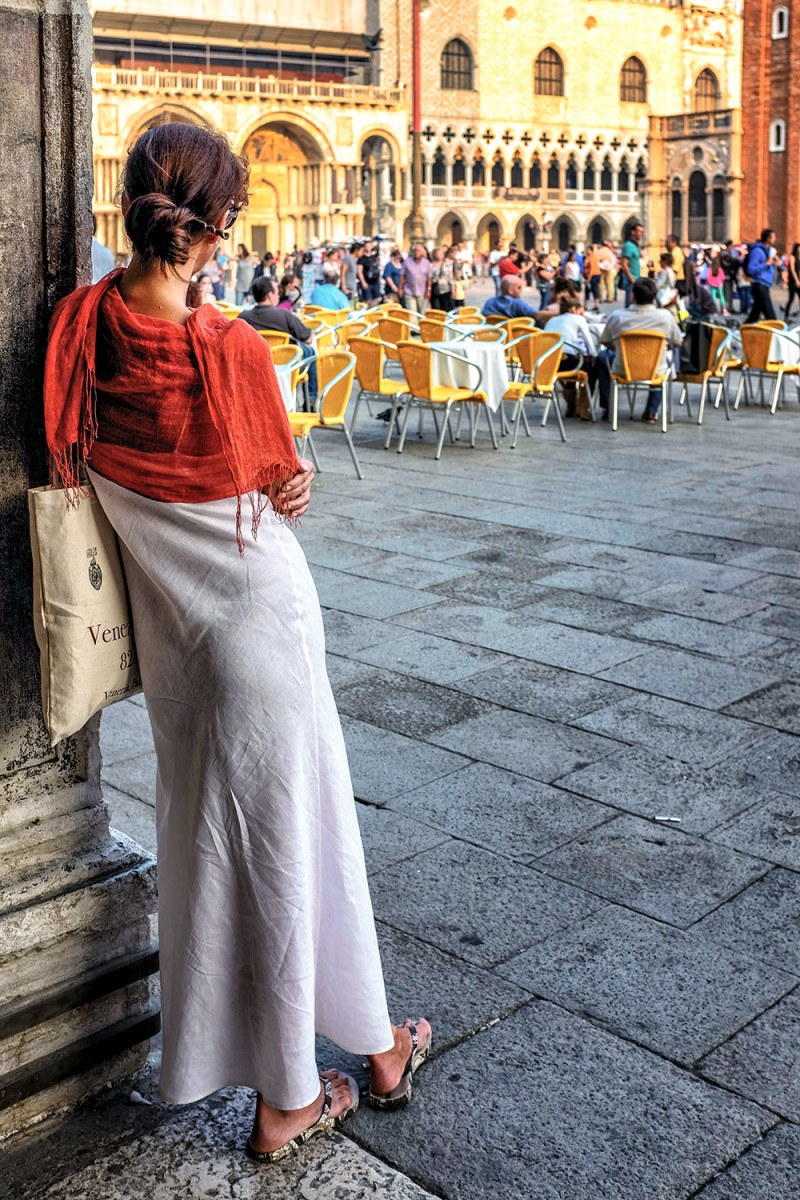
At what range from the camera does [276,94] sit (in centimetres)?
4759

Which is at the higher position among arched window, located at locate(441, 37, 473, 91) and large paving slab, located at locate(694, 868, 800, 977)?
arched window, located at locate(441, 37, 473, 91)

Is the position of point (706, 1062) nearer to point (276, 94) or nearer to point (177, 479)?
point (177, 479)

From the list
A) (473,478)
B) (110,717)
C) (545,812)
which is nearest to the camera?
(545,812)

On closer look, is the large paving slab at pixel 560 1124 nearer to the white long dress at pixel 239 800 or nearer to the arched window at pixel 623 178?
the white long dress at pixel 239 800

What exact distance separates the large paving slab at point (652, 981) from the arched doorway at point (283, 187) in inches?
1934

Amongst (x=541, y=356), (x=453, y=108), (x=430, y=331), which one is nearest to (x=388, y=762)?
(x=541, y=356)

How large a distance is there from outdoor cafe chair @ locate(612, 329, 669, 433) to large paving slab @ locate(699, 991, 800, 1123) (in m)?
6.82

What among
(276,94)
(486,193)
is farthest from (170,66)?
(486,193)

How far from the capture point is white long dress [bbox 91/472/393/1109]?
66.0 inches

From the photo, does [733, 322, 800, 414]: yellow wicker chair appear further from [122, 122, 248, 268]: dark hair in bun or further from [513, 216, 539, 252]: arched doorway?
[513, 216, 539, 252]: arched doorway

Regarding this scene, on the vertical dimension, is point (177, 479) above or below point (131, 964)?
above

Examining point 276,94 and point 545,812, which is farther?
point 276,94

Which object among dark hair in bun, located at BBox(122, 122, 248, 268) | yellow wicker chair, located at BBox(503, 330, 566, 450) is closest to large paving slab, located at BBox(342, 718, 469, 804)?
dark hair in bun, located at BBox(122, 122, 248, 268)

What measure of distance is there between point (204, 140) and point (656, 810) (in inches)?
74.4
